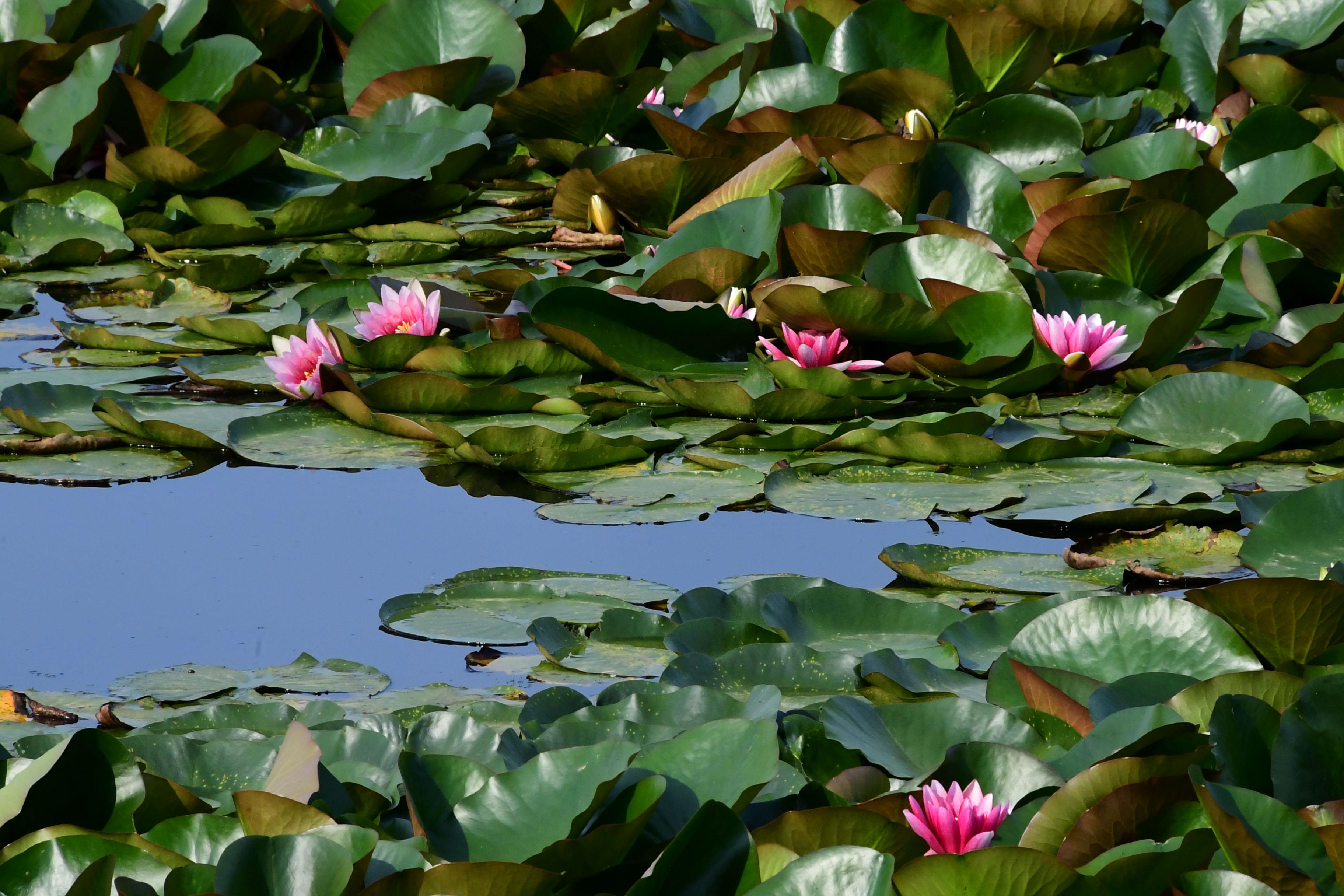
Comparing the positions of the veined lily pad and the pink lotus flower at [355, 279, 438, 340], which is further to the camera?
the veined lily pad

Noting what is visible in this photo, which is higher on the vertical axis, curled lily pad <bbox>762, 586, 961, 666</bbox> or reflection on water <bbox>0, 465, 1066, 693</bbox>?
curled lily pad <bbox>762, 586, 961, 666</bbox>

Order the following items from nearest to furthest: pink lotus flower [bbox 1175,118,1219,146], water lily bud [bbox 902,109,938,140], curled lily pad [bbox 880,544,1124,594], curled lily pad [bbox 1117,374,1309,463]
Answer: curled lily pad [bbox 880,544,1124,594], curled lily pad [bbox 1117,374,1309,463], water lily bud [bbox 902,109,938,140], pink lotus flower [bbox 1175,118,1219,146]

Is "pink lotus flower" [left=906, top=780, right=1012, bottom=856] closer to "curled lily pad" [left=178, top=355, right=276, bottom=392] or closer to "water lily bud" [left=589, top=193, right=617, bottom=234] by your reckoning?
"curled lily pad" [left=178, top=355, right=276, bottom=392]

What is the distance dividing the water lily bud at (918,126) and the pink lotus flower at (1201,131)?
77 cm

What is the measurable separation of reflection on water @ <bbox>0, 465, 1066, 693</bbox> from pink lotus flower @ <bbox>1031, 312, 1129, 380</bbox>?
71cm

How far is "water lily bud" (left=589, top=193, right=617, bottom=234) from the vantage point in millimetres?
4543

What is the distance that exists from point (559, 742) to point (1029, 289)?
2208mm

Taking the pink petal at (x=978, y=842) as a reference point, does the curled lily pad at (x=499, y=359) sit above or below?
below

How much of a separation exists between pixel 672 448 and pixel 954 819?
5.34 ft

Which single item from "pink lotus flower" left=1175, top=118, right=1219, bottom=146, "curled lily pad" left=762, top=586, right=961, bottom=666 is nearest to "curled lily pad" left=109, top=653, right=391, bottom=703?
"curled lily pad" left=762, top=586, right=961, bottom=666

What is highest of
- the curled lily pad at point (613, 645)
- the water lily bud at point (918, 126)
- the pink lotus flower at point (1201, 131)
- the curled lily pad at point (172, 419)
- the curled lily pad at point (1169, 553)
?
the pink lotus flower at point (1201, 131)

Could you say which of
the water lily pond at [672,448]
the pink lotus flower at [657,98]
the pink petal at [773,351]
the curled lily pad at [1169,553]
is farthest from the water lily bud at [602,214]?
the curled lily pad at [1169,553]

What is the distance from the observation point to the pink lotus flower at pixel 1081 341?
126 inches

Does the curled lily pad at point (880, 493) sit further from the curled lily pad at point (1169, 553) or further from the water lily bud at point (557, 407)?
the water lily bud at point (557, 407)
